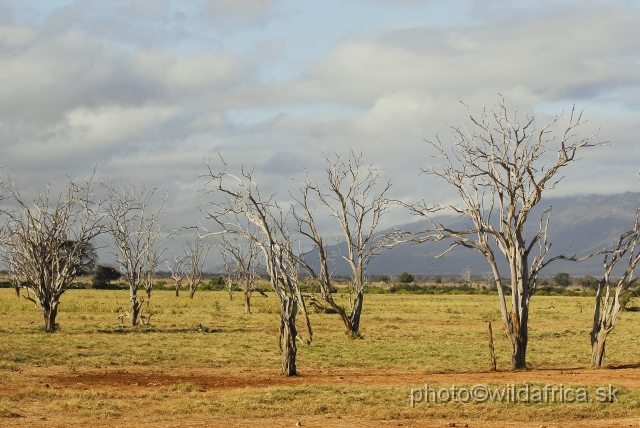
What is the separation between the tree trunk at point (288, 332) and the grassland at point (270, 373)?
1.55 feet

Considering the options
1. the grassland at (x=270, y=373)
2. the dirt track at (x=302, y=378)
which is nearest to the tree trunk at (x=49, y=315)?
the grassland at (x=270, y=373)

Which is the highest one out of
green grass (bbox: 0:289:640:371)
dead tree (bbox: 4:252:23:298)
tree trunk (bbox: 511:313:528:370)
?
dead tree (bbox: 4:252:23:298)

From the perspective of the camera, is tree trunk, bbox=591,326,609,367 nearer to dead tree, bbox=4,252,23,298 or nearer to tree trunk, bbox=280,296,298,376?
tree trunk, bbox=280,296,298,376

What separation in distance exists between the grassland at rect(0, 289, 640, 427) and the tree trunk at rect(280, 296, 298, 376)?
1.55 ft

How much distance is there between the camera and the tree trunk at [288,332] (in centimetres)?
1848

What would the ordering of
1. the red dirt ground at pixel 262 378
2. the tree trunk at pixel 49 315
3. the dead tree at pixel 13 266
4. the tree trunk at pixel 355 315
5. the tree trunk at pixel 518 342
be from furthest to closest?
the dead tree at pixel 13 266
the tree trunk at pixel 49 315
the tree trunk at pixel 355 315
the tree trunk at pixel 518 342
the red dirt ground at pixel 262 378

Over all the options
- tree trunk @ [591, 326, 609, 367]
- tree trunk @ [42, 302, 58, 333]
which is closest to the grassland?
tree trunk @ [591, 326, 609, 367]

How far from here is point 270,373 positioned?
19.7 metres

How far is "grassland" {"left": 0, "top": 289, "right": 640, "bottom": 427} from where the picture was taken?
522 inches

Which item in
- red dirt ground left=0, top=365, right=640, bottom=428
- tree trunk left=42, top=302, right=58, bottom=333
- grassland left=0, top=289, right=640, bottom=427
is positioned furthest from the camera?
tree trunk left=42, top=302, right=58, bottom=333

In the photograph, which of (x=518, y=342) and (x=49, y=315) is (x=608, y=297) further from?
(x=49, y=315)

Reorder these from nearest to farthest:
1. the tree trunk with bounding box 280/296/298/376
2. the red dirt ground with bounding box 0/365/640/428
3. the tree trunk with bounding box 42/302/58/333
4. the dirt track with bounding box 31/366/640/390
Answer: the red dirt ground with bounding box 0/365/640/428, the dirt track with bounding box 31/366/640/390, the tree trunk with bounding box 280/296/298/376, the tree trunk with bounding box 42/302/58/333

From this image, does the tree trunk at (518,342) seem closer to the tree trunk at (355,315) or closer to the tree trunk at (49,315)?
the tree trunk at (355,315)

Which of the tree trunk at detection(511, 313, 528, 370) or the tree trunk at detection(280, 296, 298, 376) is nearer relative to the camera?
the tree trunk at detection(280, 296, 298, 376)
